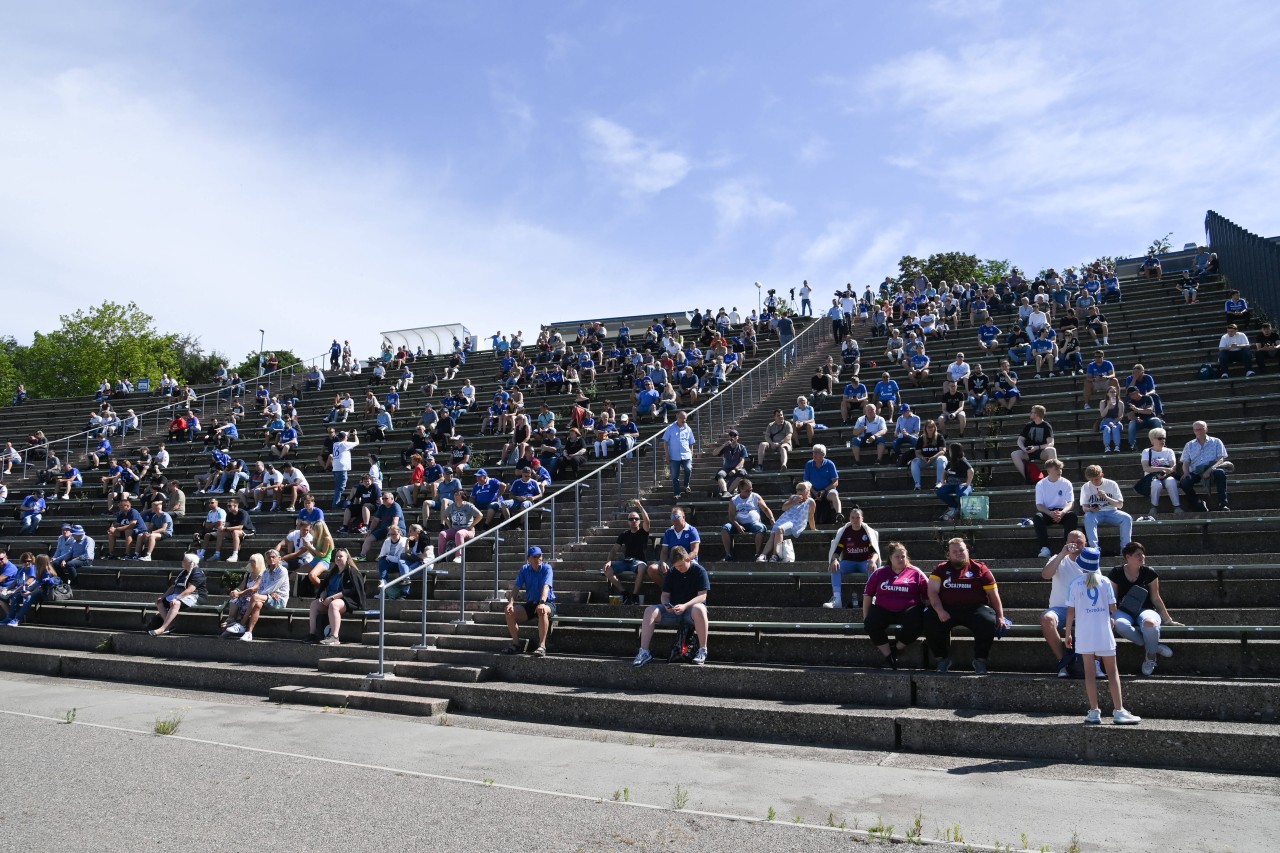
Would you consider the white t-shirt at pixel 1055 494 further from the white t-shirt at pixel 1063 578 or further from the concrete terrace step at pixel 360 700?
the concrete terrace step at pixel 360 700

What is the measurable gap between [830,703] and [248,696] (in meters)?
7.65

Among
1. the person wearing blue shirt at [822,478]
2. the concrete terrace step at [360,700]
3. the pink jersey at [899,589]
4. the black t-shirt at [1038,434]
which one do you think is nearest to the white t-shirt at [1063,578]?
the pink jersey at [899,589]

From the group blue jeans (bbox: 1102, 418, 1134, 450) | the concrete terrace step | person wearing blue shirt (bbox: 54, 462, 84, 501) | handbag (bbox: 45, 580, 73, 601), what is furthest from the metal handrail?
blue jeans (bbox: 1102, 418, 1134, 450)

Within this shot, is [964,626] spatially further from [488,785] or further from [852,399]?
[852,399]

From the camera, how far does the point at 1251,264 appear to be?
2116cm

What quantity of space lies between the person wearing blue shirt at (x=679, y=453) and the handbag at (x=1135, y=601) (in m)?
8.13

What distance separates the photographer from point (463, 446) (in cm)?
2050

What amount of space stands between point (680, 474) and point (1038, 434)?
580cm

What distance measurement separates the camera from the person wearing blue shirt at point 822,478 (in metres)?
13.4

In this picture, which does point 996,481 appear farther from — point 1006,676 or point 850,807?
point 850,807

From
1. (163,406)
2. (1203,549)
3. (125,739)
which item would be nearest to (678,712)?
(125,739)

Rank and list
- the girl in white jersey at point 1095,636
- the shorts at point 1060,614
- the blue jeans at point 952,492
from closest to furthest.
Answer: the girl in white jersey at point 1095,636 → the shorts at point 1060,614 → the blue jeans at point 952,492

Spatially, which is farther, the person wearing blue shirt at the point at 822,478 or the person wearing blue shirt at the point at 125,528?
the person wearing blue shirt at the point at 125,528

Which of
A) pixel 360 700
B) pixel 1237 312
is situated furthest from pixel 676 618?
pixel 1237 312
